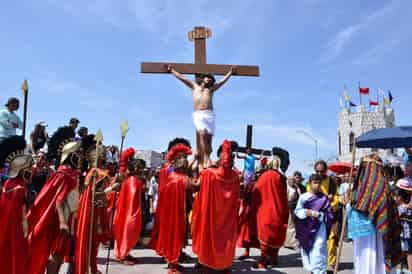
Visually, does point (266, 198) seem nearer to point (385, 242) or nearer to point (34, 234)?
point (385, 242)

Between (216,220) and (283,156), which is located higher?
(283,156)

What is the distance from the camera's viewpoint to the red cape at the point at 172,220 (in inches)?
233

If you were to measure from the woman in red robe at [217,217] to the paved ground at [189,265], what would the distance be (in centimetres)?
101

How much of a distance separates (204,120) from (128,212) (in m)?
2.05

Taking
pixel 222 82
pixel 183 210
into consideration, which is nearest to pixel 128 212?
pixel 183 210

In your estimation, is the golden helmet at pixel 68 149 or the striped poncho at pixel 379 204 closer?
the golden helmet at pixel 68 149

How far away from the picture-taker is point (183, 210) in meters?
6.12

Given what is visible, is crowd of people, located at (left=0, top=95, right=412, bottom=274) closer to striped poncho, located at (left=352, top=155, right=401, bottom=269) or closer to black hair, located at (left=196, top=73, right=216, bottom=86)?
striped poncho, located at (left=352, top=155, right=401, bottom=269)

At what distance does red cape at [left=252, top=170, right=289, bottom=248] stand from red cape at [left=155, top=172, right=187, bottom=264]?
1.47m

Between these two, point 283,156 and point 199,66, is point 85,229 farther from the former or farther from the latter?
point 283,156

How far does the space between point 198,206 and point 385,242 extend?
8.45 ft

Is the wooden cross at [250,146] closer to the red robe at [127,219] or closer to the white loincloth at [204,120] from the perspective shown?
the white loincloth at [204,120]

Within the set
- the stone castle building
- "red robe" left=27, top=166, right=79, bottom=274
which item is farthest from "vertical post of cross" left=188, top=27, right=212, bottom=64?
the stone castle building

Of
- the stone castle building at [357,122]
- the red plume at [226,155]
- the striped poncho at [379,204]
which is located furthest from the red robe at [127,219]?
the stone castle building at [357,122]
